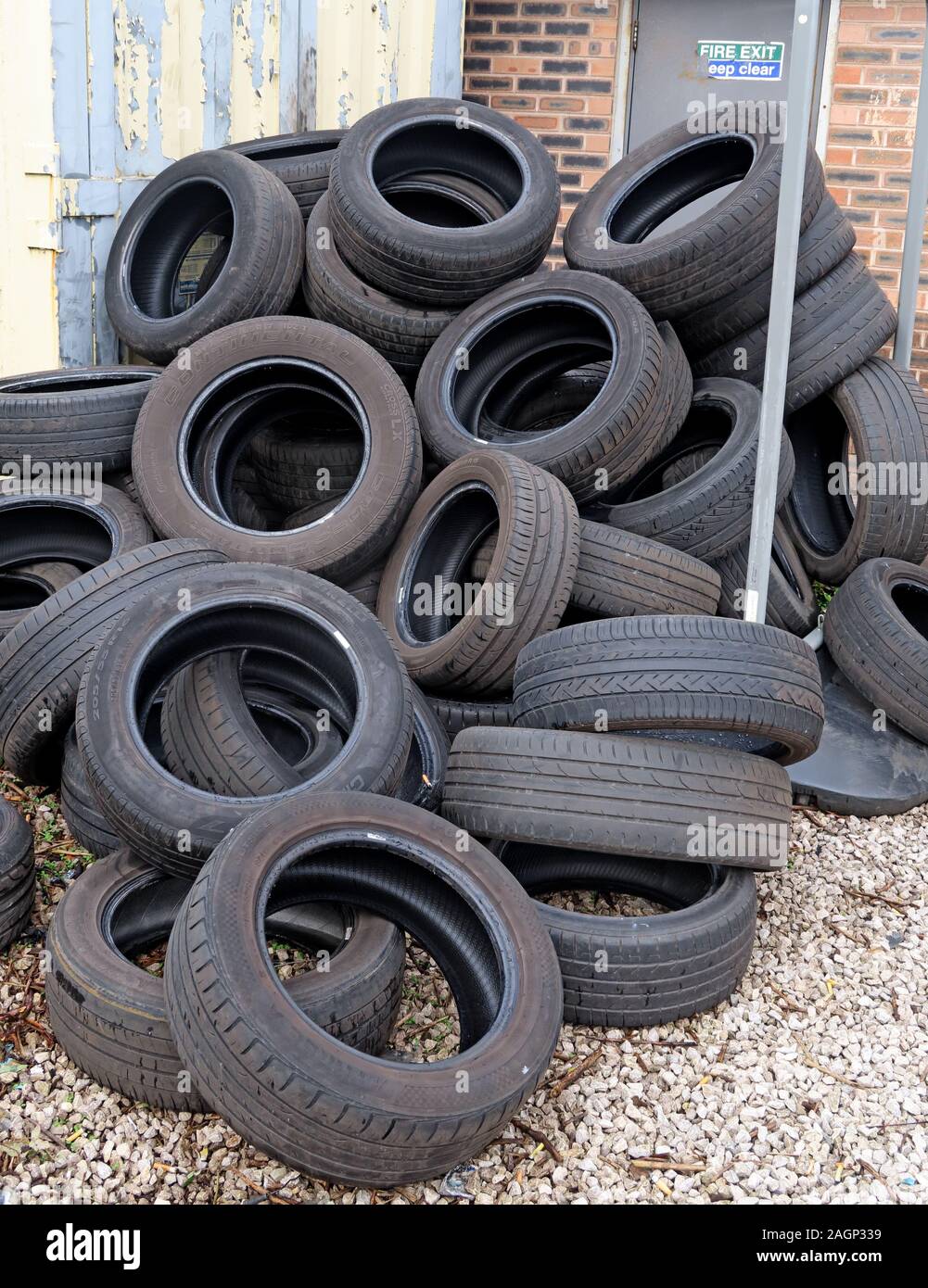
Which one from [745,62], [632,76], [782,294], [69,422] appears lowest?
[69,422]

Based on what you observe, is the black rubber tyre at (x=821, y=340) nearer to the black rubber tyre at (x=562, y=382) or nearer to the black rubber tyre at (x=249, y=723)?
the black rubber tyre at (x=562, y=382)

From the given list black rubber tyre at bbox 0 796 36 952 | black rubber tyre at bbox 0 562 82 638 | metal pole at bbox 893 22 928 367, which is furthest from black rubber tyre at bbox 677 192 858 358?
black rubber tyre at bbox 0 796 36 952

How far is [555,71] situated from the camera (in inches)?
327

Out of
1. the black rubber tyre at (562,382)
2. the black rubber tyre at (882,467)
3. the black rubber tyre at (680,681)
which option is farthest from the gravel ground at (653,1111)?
the black rubber tyre at (882,467)

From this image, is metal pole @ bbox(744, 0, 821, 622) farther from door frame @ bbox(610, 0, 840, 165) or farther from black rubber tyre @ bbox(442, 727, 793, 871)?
door frame @ bbox(610, 0, 840, 165)

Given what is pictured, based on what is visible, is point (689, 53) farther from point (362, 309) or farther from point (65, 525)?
point (65, 525)

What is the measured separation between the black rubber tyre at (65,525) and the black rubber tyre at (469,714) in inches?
54.7

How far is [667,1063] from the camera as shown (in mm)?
3551

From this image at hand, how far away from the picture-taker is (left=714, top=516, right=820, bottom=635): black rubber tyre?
17.7 feet

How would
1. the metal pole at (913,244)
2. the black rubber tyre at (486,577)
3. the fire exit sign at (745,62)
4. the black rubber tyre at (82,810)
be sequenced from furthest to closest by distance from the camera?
the metal pole at (913,244), the fire exit sign at (745,62), the black rubber tyre at (486,577), the black rubber tyre at (82,810)

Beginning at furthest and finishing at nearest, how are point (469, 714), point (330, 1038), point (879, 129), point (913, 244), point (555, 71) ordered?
1. point (555, 71)
2. point (879, 129)
3. point (913, 244)
4. point (469, 714)
5. point (330, 1038)

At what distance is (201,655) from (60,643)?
0.51 metres

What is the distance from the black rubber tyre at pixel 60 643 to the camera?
4051mm

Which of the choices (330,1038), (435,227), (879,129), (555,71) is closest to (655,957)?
(330,1038)
